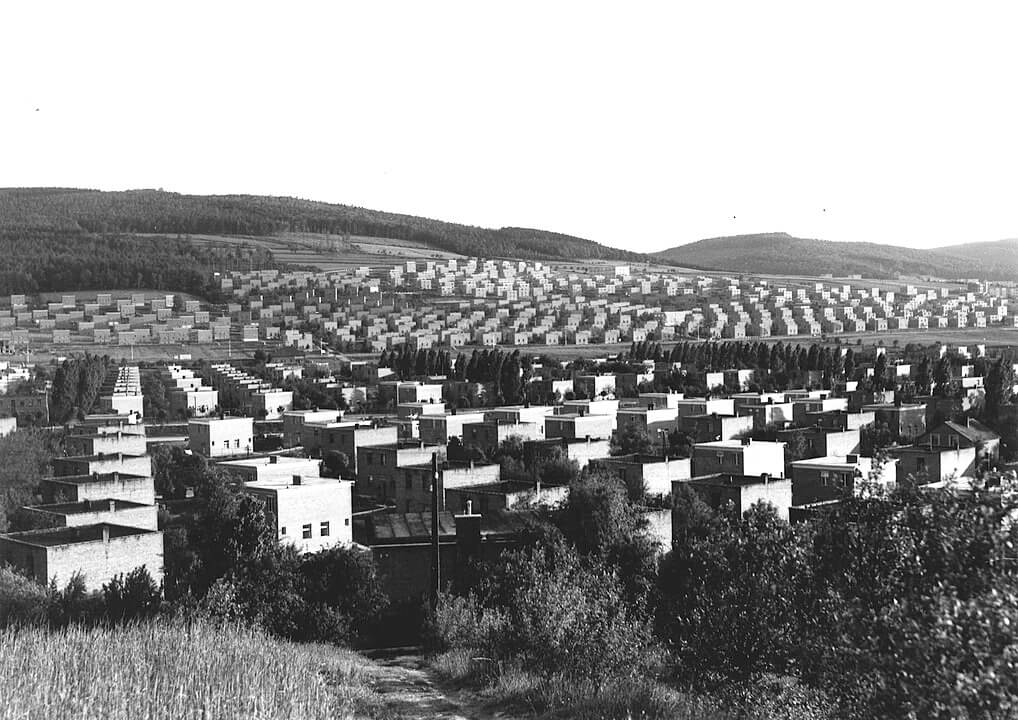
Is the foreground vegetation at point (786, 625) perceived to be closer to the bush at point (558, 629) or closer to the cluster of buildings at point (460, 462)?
the bush at point (558, 629)

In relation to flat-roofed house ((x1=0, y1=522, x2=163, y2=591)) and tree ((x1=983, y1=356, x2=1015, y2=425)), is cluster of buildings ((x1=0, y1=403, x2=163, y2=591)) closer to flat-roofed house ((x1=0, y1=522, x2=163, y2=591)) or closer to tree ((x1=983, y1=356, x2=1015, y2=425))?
flat-roofed house ((x1=0, y1=522, x2=163, y2=591))

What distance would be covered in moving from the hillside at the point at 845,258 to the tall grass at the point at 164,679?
125 meters

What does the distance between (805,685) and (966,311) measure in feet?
295

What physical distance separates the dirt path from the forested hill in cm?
8027

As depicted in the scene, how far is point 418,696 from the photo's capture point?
8.70 metres

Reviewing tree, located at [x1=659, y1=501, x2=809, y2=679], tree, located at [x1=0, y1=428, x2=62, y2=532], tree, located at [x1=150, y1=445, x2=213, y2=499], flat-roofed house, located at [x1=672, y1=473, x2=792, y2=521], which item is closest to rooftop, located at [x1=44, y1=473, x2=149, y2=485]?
tree, located at [x1=0, y1=428, x2=62, y2=532]

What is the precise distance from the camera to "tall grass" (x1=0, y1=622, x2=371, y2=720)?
19.7ft

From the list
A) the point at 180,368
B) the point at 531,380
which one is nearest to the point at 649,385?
the point at 531,380

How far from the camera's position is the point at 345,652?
10.7 m

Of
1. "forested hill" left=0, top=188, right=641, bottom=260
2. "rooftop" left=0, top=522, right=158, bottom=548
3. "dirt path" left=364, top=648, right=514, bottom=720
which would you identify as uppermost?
"forested hill" left=0, top=188, right=641, bottom=260

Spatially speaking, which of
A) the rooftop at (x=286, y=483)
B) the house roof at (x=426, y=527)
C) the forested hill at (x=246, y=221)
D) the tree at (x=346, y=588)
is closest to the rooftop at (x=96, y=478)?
the rooftop at (x=286, y=483)

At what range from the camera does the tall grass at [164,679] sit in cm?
599

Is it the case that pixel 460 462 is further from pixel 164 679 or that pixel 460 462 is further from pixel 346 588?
pixel 164 679

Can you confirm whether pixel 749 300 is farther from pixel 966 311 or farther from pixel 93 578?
pixel 93 578
